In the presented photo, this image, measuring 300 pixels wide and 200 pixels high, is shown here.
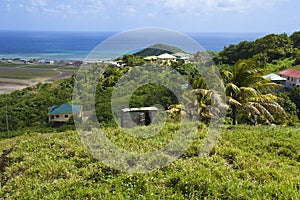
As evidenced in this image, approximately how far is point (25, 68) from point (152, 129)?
5653cm

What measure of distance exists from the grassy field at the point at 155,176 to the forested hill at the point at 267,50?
1129 inches

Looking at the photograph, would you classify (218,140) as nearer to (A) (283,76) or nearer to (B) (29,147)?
(B) (29,147)

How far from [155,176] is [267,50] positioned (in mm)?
33298

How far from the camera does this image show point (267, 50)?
111 feet

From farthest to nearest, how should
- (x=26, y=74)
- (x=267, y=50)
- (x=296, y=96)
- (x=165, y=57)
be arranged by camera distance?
(x=26, y=74) → (x=267, y=50) → (x=296, y=96) → (x=165, y=57)

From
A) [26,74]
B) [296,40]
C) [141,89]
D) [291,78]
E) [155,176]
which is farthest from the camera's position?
[26,74]

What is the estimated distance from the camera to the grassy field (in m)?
3.16

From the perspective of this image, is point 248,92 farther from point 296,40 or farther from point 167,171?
point 296,40

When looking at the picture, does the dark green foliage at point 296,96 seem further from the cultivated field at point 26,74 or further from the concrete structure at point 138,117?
the cultivated field at point 26,74

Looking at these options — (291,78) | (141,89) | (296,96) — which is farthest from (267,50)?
(141,89)

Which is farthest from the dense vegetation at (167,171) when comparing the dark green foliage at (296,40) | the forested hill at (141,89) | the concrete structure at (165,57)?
the dark green foliage at (296,40)

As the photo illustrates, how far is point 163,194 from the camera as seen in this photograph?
3170mm

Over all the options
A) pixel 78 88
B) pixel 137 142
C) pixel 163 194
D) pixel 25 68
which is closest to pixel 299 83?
pixel 78 88

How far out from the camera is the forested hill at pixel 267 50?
32513 millimetres
